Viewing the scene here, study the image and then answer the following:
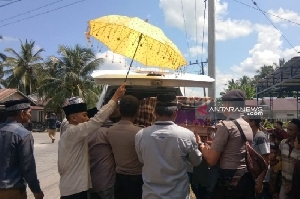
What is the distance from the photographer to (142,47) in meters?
5.25

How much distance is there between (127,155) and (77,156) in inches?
20.5

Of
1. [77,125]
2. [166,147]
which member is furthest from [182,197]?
[77,125]

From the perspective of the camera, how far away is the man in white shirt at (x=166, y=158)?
362cm

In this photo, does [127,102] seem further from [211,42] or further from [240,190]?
[211,42]

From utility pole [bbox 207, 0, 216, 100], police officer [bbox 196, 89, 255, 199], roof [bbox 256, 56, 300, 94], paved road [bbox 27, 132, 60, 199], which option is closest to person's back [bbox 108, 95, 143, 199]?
police officer [bbox 196, 89, 255, 199]

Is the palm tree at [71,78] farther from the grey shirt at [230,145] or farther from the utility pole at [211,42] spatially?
the grey shirt at [230,145]

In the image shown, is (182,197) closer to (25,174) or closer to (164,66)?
(25,174)

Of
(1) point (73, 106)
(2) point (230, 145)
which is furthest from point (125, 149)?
(2) point (230, 145)

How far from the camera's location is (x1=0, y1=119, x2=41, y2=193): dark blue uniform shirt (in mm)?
4160

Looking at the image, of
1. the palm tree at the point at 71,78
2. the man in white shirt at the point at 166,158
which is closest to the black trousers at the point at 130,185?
the man in white shirt at the point at 166,158

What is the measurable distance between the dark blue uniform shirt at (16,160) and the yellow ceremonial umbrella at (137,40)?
174 cm

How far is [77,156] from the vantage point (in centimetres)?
393

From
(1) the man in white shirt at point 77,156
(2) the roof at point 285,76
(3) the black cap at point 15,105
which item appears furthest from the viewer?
(2) the roof at point 285,76

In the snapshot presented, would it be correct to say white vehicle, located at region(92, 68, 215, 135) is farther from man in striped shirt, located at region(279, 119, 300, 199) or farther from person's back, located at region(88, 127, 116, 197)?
person's back, located at region(88, 127, 116, 197)
